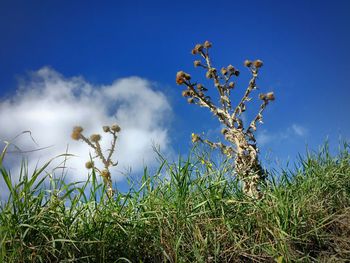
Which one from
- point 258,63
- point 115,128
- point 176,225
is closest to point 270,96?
point 258,63

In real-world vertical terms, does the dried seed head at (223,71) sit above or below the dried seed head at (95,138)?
above

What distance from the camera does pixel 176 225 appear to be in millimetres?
3297

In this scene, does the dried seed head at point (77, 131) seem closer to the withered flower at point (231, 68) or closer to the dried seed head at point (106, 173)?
the dried seed head at point (106, 173)

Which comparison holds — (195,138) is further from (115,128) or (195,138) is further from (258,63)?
(258,63)

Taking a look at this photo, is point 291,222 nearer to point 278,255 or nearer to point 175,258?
point 278,255

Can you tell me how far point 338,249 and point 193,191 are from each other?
1178mm

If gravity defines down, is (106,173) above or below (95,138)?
below

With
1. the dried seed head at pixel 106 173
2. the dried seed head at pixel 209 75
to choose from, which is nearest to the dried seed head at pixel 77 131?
the dried seed head at pixel 106 173

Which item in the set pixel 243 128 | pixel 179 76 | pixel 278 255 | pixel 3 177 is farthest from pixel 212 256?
pixel 179 76

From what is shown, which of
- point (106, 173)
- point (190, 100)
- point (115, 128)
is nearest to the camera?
point (106, 173)

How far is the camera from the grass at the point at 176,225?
9.62ft

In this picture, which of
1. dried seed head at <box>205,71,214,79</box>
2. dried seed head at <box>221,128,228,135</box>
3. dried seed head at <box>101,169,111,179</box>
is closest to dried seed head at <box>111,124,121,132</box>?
dried seed head at <box>101,169,111,179</box>

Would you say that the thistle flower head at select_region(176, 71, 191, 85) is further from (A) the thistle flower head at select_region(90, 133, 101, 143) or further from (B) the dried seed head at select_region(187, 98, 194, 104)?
(A) the thistle flower head at select_region(90, 133, 101, 143)

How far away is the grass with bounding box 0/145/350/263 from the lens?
293 centimetres
